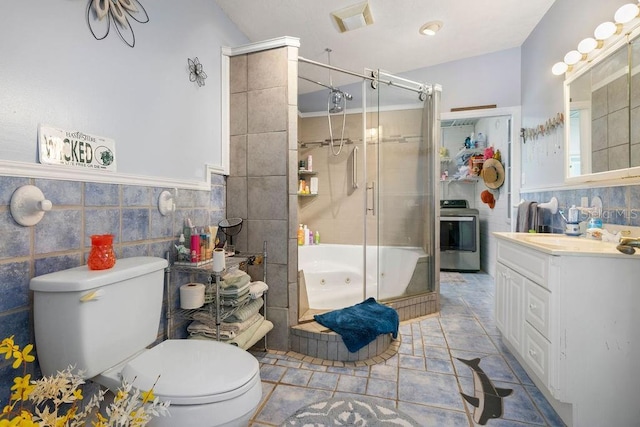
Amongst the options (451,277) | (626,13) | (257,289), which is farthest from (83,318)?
(451,277)

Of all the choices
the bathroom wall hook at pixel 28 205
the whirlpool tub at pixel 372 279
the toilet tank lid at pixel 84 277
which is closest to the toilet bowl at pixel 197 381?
the toilet tank lid at pixel 84 277

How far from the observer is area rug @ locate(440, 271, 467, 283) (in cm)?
383

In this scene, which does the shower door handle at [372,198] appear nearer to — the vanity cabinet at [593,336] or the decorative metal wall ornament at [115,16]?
the vanity cabinet at [593,336]

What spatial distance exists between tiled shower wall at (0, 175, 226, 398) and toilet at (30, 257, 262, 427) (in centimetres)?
9

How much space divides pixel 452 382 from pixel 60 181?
2.15m

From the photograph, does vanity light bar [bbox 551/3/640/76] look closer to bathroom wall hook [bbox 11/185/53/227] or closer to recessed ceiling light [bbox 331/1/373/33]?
recessed ceiling light [bbox 331/1/373/33]

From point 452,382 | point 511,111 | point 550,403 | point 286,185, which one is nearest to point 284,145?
point 286,185

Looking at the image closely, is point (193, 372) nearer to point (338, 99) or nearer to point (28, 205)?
point (28, 205)

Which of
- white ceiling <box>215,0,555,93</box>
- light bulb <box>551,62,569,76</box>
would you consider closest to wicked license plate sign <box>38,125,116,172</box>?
white ceiling <box>215,0,555,93</box>

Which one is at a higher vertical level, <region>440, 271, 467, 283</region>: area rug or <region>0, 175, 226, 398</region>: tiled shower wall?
<region>0, 175, 226, 398</region>: tiled shower wall

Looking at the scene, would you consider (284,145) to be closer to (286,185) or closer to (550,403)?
(286,185)

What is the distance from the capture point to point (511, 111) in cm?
317

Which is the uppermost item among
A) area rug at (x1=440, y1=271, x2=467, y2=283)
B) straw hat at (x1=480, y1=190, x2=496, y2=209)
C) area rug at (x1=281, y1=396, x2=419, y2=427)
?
straw hat at (x1=480, y1=190, x2=496, y2=209)

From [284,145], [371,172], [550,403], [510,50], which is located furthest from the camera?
[510,50]
